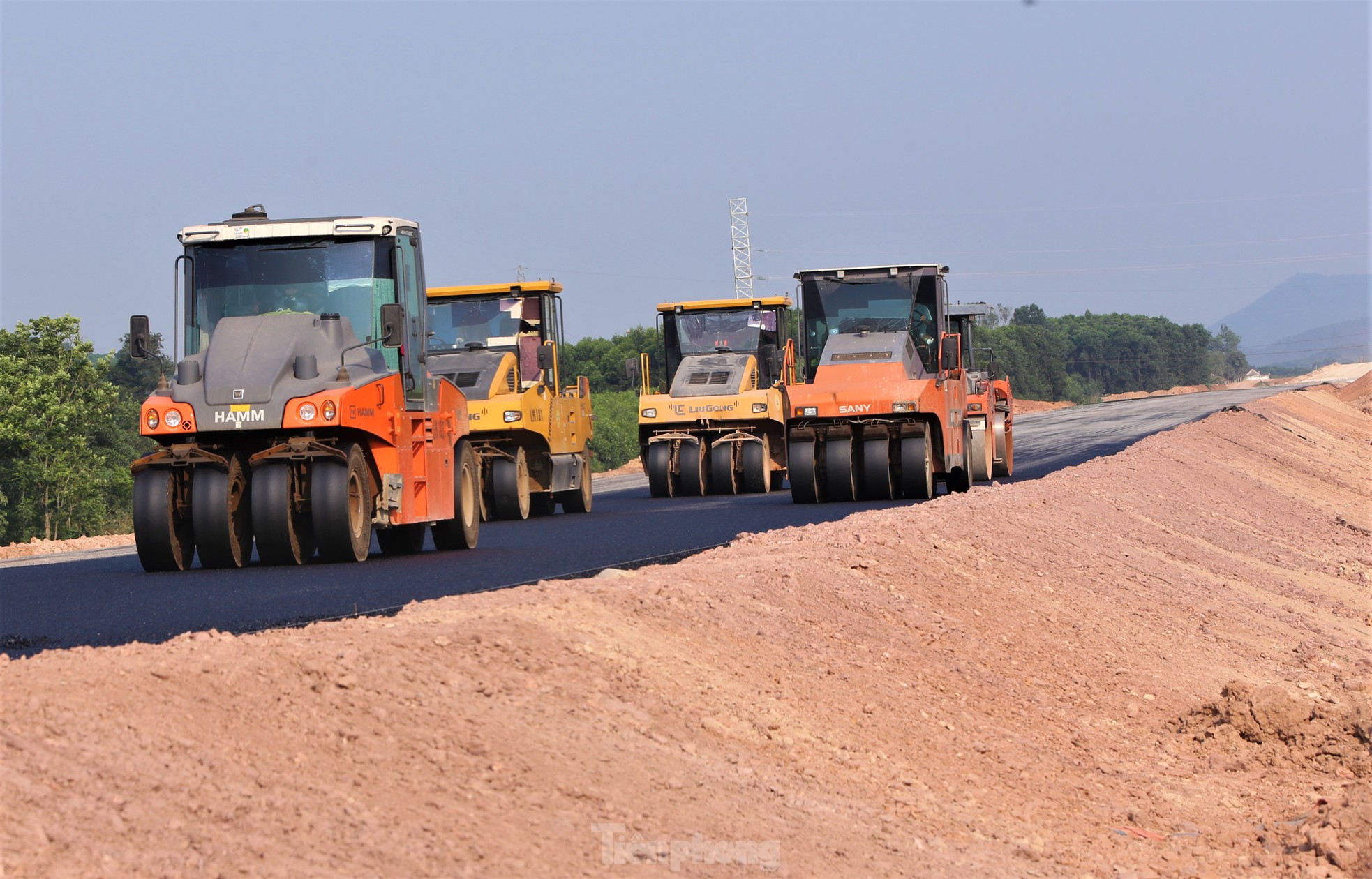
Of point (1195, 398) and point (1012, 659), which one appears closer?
point (1012, 659)

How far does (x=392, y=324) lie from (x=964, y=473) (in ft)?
40.4

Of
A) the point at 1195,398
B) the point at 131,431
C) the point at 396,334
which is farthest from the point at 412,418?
the point at 1195,398

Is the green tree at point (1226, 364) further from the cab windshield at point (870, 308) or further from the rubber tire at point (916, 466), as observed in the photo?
the rubber tire at point (916, 466)

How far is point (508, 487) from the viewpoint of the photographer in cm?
1875

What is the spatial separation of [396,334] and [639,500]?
11905 mm

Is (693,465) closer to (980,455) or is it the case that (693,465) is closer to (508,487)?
(980,455)

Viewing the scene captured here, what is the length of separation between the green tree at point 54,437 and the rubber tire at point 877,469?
30.7 meters

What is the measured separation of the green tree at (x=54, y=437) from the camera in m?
44.4

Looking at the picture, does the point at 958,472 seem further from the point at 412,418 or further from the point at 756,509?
the point at 412,418

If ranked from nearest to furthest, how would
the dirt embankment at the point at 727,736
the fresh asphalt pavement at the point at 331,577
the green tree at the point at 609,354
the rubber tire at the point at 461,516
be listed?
the dirt embankment at the point at 727,736 → the fresh asphalt pavement at the point at 331,577 → the rubber tire at the point at 461,516 → the green tree at the point at 609,354

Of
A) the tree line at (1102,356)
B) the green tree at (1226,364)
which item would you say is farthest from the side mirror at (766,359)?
the green tree at (1226,364)

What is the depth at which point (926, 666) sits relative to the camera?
9.23m

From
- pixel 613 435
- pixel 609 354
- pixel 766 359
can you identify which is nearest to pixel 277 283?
pixel 766 359

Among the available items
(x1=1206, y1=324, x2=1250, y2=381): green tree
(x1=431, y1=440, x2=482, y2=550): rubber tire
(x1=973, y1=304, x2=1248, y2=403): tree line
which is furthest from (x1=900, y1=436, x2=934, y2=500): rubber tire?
(x1=1206, y1=324, x2=1250, y2=381): green tree
